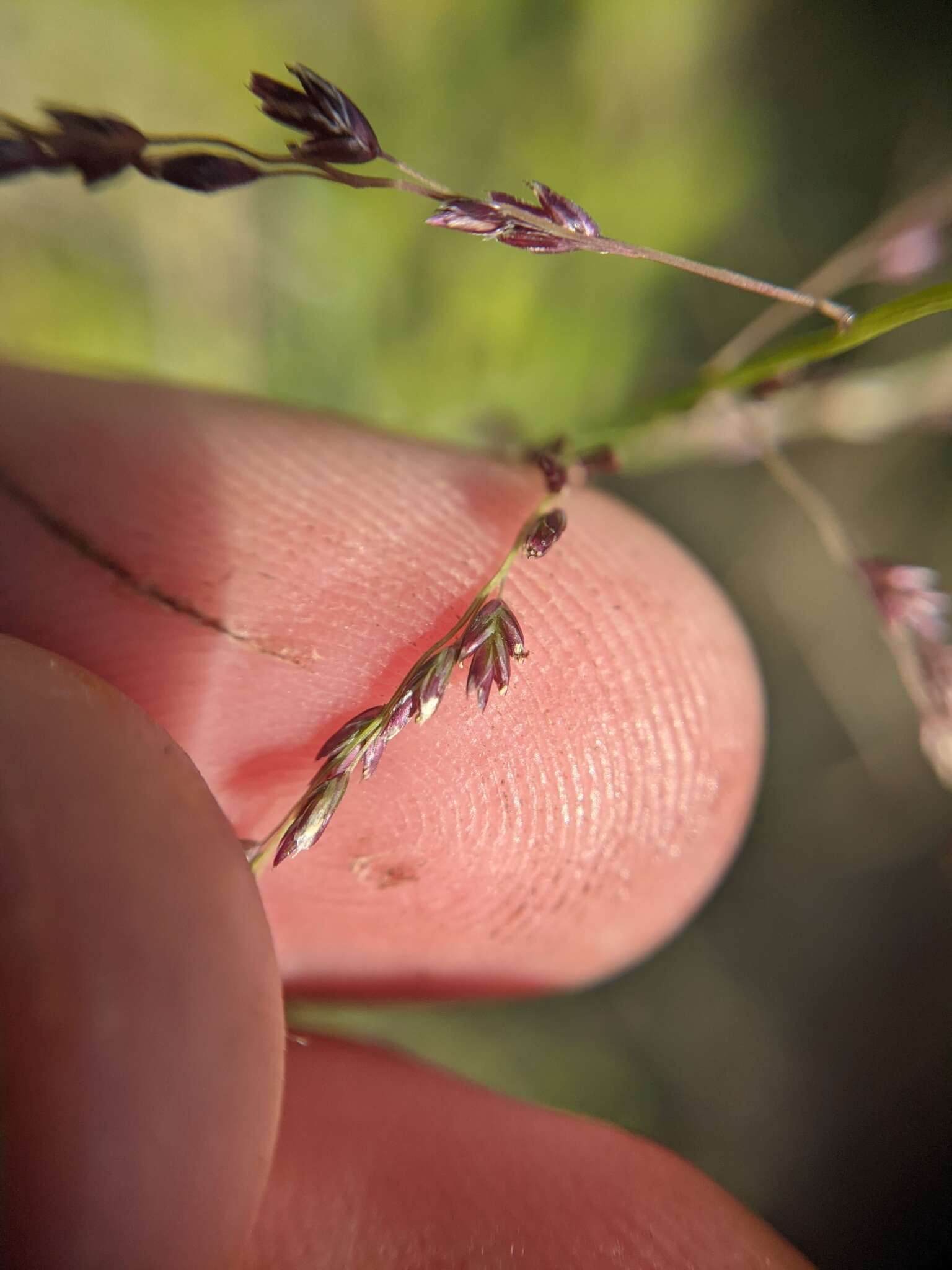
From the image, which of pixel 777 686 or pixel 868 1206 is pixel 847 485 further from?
pixel 868 1206

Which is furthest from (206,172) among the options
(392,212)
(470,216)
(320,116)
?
(392,212)

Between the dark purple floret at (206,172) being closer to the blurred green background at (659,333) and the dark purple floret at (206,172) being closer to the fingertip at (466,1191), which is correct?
the blurred green background at (659,333)

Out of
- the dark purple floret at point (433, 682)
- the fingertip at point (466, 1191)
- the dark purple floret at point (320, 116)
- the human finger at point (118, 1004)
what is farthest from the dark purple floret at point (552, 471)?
the fingertip at point (466, 1191)

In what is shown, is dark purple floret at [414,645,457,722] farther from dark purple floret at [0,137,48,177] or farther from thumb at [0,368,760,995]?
dark purple floret at [0,137,48,177]

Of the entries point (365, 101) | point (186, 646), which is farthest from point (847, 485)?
point (186, 646)

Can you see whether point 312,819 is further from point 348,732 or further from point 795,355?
point 795,355

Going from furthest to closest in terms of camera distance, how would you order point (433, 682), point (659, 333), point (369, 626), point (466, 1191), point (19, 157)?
point (659, 333), point (466, 1191), point (369, 626), point (433, 682), point (19, 157)

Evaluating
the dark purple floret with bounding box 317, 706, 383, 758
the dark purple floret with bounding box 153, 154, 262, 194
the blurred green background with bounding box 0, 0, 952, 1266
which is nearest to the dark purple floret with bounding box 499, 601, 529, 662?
the dark purple floret with bounding box 317, 706, 383, 758
